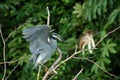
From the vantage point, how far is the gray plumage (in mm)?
2189

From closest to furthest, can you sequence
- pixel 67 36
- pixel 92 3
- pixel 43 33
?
pixel 43 33, pixel 92 3, pixel 67 36

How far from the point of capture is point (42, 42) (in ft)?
7.38

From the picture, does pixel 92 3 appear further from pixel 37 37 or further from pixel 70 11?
pixel 37 37

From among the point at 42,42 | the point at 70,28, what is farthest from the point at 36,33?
the point at 70,28

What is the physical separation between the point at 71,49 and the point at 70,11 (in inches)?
21.6

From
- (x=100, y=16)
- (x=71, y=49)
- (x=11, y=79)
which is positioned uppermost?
(x=100, y=16)

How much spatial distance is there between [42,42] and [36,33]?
0.07m

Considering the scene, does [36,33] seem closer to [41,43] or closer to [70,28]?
[41,43]

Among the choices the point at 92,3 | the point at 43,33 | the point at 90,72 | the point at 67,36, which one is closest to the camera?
the point at 43,33

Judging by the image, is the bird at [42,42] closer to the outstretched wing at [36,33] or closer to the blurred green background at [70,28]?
the outstretched wing at [36,33]

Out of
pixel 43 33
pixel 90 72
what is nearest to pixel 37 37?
pixel 43 33

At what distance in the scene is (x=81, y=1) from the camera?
4680mm

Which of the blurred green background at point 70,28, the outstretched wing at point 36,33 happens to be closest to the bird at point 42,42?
the outstretched wing at point 36,33

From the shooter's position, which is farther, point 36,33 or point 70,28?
point 70,28
